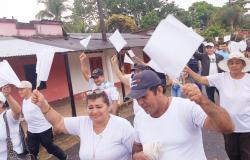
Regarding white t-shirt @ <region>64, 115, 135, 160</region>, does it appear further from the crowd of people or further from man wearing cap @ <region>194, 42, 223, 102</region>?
man wearing cap @ <region>194, 42, 223, 102</region>

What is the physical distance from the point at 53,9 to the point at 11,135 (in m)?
34.4

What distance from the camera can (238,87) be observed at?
15.6 ft

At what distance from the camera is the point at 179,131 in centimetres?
273

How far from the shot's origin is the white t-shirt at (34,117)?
6346 millimetres

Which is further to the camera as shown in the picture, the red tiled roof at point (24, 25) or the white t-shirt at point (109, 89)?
the red tiled roof at point (24, 25)

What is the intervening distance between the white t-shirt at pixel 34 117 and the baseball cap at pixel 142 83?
382cm

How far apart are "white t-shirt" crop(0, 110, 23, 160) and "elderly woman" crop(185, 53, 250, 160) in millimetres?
2181

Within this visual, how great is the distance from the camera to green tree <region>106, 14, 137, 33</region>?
1435 inches

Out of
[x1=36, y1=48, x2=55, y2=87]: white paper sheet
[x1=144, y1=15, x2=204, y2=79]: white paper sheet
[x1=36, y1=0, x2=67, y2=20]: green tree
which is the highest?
[x1=36, y1=0, x2=67, y2=20]: green tree

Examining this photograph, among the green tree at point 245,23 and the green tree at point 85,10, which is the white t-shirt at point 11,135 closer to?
the green tree at point 85,10

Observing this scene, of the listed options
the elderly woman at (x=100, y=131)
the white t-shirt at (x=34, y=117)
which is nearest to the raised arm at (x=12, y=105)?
the white t-shirt at (x=34, y=117)

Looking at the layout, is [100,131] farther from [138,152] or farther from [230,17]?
[230,17]

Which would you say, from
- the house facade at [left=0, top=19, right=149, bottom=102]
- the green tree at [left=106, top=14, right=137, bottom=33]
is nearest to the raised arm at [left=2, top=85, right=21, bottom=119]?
the house facade at [left=0, top=19, right=149, bottom=102]

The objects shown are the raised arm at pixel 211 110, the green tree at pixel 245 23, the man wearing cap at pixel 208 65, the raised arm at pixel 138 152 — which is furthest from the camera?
the green tree at pixel 245 23
